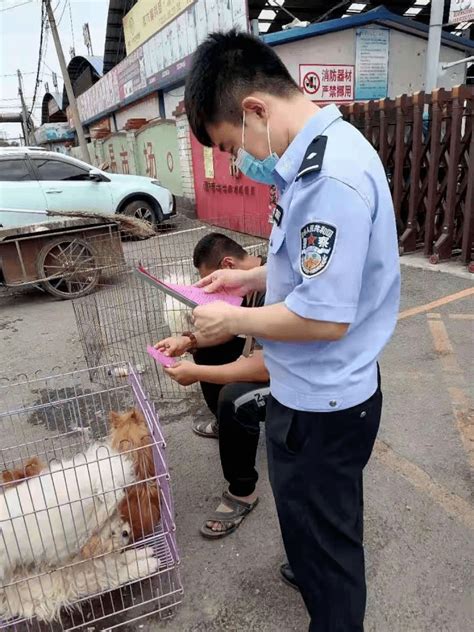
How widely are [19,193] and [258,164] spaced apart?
7.37 metres

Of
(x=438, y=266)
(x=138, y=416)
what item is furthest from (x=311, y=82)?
(x=138, y=416)

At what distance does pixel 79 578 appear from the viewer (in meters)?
1.76

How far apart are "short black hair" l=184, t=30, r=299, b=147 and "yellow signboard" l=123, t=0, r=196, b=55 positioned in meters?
9.56

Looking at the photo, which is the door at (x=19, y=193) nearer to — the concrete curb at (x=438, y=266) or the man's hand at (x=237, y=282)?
the concrete curb at (x=438, y=266)

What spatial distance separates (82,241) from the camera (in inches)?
223

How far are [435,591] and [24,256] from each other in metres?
5.11

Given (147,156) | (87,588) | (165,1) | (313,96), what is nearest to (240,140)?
(87,588)

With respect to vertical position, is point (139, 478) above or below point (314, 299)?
below

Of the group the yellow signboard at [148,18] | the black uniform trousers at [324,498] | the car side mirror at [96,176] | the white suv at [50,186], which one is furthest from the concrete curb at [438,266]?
the yellow signboard at [148,18]

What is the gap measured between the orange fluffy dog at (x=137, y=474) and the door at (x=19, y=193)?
6.31m

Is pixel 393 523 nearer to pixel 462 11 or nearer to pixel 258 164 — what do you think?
pixel 258 164

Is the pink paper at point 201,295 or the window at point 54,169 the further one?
the window at point 54,169


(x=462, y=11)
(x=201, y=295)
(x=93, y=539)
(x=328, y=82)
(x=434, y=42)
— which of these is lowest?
(x=93, y=539)

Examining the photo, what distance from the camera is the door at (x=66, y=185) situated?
7777 millimetres
